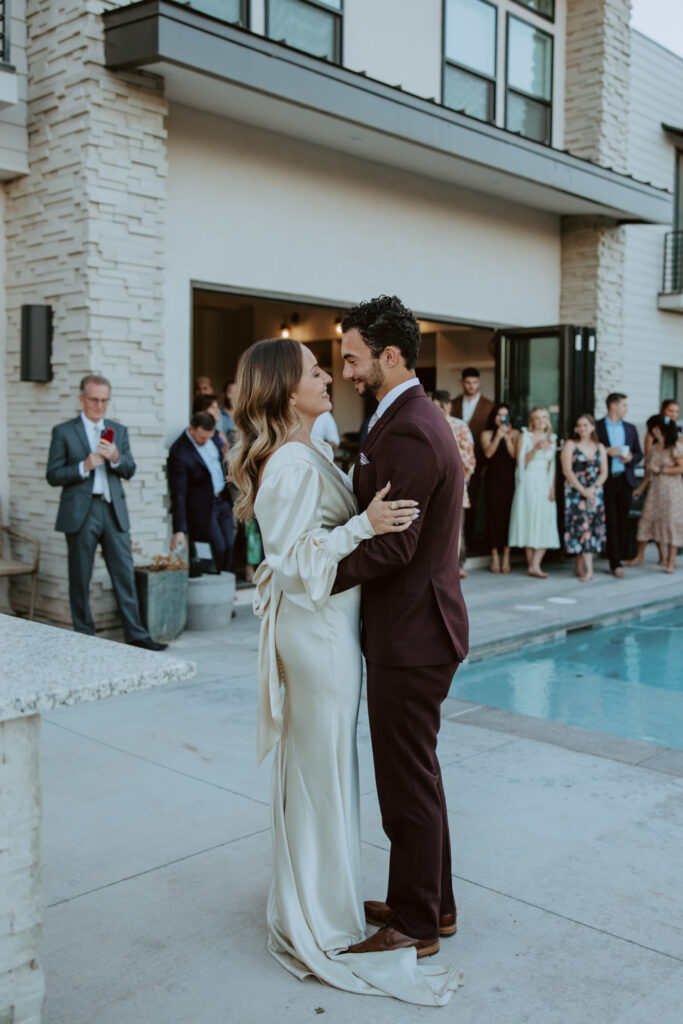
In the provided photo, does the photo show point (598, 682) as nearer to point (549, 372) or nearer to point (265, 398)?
point (265, 398)

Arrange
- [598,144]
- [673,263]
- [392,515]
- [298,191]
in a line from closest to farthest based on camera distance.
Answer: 1. [392,515]
2. [298,191]
3. [598,144]
4. [673,263]

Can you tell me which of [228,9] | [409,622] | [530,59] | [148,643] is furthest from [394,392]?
[530,59]

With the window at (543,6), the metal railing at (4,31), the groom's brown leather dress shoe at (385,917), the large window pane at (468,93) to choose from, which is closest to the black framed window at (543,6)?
the window at (543,6)

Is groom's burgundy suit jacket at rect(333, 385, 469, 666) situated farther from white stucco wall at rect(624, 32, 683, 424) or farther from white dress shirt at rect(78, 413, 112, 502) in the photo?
white stucco wall at rect(624, 32, 683, 424)

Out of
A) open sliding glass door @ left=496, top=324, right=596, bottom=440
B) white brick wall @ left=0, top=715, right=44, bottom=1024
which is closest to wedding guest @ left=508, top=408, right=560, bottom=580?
open sliding glass door @ left=496, top=324, right=596, bottom=440

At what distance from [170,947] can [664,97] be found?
14712 mm

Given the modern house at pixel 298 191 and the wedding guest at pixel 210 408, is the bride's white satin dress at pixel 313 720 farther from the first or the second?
the wedding guest at pixel 210 408

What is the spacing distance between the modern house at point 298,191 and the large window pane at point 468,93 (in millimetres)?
31

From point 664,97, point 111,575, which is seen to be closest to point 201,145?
point 111,575

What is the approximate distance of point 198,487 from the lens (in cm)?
778

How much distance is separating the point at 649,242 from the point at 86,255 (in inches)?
389

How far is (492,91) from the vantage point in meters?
11.3

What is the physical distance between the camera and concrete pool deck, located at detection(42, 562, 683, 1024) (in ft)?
8.86

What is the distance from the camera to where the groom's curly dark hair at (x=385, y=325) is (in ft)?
9.46
